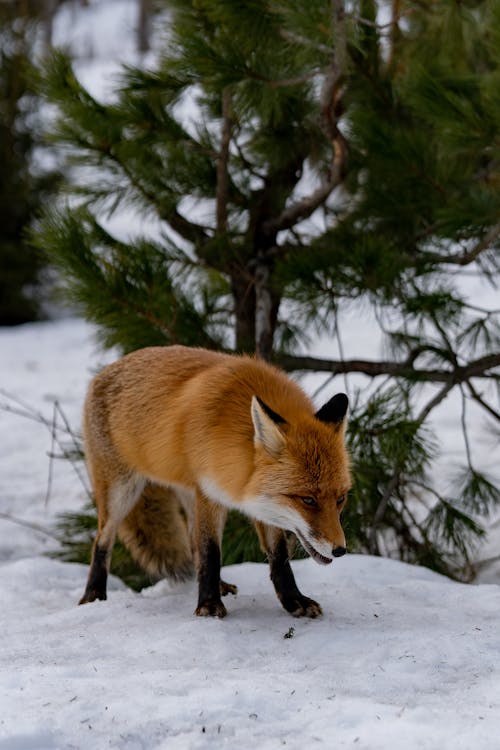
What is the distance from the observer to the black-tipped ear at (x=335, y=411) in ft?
10.1

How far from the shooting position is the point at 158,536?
377 cm

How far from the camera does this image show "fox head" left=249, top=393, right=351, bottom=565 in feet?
9.20

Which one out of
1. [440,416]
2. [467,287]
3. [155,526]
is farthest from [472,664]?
[467,287]

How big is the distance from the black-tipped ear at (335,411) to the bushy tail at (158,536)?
1.08 meters

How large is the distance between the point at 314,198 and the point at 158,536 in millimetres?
1917

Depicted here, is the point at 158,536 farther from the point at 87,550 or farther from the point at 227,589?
the point at 87,550

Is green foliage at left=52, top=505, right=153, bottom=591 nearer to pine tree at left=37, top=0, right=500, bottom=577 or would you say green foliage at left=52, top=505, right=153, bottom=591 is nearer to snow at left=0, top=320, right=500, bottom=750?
snow at left=0, top=320, right=500, bottom=750

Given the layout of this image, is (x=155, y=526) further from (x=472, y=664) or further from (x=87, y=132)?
(x=87, y=132)

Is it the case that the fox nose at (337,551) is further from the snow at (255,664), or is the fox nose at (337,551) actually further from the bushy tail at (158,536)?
the bushy tail at (158,536)

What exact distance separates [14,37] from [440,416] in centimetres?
756

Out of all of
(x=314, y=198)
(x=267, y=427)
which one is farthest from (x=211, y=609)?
(x=314, y=198)

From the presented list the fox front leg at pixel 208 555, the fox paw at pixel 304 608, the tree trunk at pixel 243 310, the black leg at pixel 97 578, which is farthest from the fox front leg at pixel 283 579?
the tree trunk at pixel 243 310

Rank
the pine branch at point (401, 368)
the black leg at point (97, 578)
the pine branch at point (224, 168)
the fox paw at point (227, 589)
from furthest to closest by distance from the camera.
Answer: the pine branch at point (224, 168) → the pine branch at point (401, 368) → the black leg at point (97, 578) → the fox paw at point (227, 589)

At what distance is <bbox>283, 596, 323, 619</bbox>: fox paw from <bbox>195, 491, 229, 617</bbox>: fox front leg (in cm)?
25
